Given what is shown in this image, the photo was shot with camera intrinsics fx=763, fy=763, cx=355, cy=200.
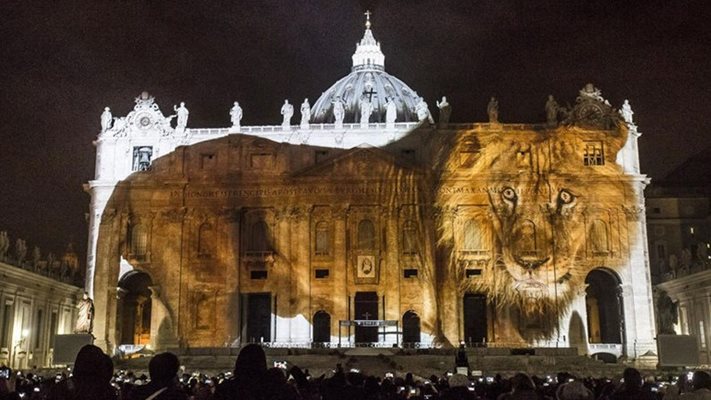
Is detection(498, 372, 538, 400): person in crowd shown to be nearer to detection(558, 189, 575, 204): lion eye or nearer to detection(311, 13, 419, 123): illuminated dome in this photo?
detection(558, 189, 575, 204): lion eye

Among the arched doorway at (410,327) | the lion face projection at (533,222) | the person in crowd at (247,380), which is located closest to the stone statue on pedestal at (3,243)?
the arched doorway at (410,327)

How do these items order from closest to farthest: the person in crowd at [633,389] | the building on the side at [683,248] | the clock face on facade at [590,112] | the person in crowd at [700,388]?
the person in crowd at [633,389]
the person in crowd at [700,388]
the building on the side at [683,248]
the clock face on facade at [590,112]

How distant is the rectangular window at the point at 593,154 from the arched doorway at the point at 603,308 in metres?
7.92

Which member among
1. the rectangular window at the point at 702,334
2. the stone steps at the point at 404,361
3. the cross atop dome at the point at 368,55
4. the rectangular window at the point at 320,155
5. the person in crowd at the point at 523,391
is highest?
the cross atop dome at the point at 368,55

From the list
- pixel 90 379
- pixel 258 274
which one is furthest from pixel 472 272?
pixel 90 379

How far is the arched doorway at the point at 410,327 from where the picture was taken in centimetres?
5372

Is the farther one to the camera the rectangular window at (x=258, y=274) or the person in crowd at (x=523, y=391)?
the rectangular window at (x=258, y=274)

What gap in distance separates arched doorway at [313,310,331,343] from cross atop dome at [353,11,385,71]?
40731mm

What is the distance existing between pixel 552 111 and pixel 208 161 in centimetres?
2578

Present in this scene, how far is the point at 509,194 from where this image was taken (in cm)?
5466

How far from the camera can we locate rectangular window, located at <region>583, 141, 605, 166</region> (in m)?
55.9

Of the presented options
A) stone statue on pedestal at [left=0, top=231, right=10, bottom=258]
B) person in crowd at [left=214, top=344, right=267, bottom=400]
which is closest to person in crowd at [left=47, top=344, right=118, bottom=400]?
person in crowd at [left=214, top=344, right=267, bottom=400]

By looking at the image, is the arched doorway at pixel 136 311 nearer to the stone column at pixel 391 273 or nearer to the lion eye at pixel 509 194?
the stone column at pixel 391 273

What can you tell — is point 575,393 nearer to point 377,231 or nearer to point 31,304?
point 377,231
